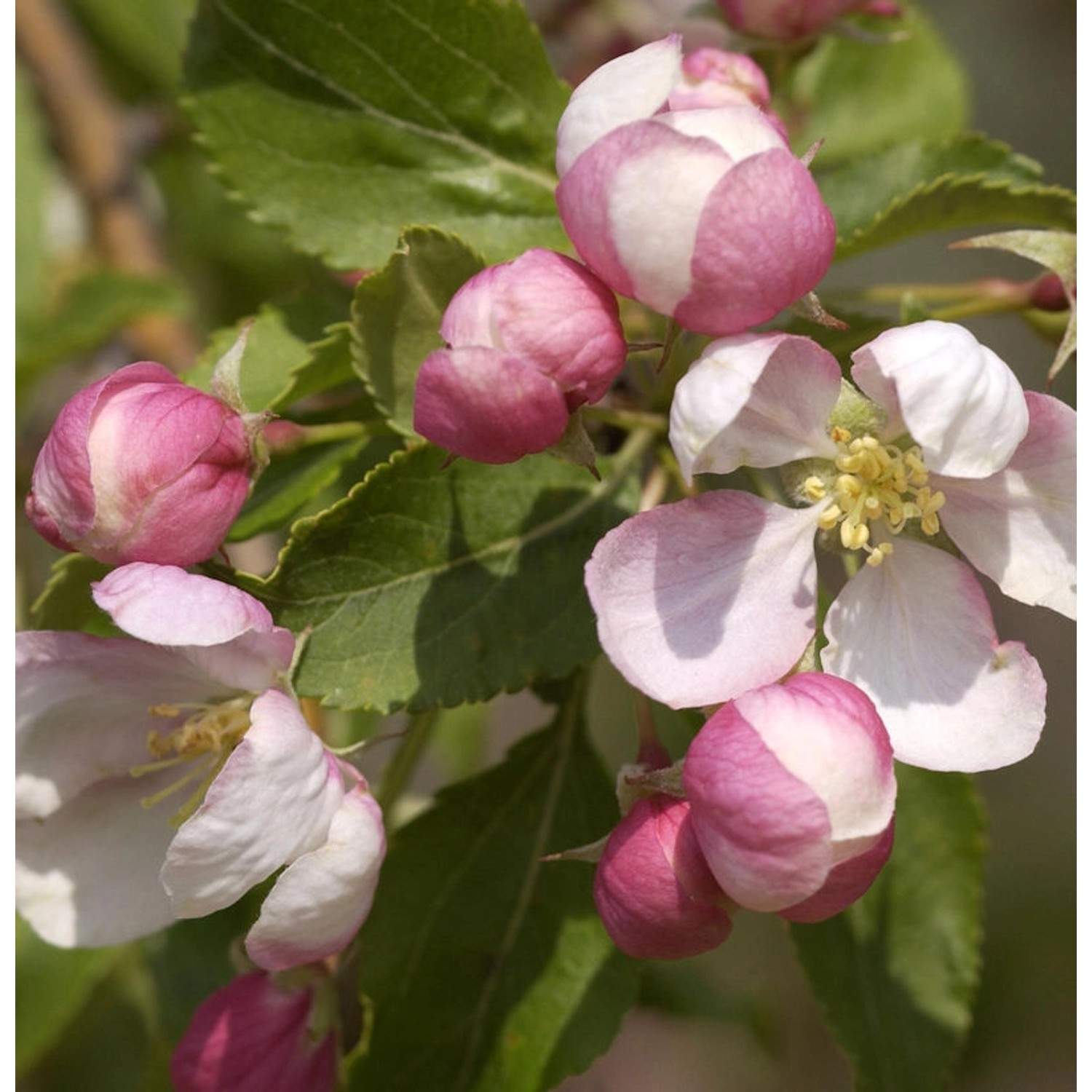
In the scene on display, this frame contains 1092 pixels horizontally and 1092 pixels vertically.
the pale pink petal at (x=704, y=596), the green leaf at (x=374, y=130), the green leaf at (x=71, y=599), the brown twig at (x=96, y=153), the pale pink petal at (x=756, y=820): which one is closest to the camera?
the pale pink petal at (x=756, y=820)

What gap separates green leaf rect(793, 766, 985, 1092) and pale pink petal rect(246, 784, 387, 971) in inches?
22.0

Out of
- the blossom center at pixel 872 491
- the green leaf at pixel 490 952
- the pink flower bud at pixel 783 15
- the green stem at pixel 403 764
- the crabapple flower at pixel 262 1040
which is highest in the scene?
the pink flower bud at pixel 783 15

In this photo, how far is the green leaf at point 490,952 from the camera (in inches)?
49.5

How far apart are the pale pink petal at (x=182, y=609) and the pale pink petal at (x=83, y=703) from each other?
0.12 m

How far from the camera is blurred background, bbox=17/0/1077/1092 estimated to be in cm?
208

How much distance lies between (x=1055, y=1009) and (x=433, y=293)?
318 centimetres

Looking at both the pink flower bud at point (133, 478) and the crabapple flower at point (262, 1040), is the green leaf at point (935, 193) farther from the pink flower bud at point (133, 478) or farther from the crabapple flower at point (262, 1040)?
the crabapple flower at point (262, 1040)

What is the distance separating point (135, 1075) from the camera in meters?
1.98

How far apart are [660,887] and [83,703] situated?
1.54ft

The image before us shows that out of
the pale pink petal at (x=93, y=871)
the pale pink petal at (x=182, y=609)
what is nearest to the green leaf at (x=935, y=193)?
the pale pink petal at (x=182, y=609)

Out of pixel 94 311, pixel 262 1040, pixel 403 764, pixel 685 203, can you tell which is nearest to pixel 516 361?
pixel 685 203

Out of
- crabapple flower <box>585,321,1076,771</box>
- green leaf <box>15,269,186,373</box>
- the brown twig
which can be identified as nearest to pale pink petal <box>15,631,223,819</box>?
crabapple flower <box>585,321,1076,771</box>

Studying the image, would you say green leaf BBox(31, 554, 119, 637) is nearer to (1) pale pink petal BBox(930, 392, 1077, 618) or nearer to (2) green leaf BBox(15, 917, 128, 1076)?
(1) pale pink petal BBox(930, 392, 1077, 618)

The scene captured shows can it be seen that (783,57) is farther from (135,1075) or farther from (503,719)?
(503,719)
